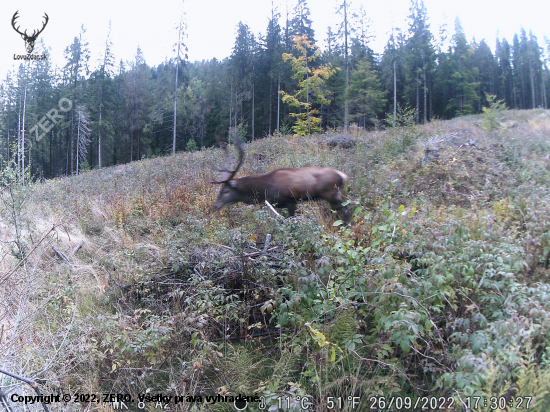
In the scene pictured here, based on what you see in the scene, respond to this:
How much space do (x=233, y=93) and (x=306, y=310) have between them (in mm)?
37250

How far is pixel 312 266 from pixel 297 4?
1641 inches

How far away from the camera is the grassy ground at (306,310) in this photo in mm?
2443

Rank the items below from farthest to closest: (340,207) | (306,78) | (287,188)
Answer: (306,78) → (340,207) → (287,188)

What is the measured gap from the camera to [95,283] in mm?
5004

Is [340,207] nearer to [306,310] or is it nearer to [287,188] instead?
[287,188]

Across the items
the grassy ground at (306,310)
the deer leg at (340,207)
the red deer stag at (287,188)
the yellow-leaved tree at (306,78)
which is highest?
the yellow-leaved tree at (306,78)

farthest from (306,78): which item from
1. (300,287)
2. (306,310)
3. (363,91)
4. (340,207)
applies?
(306,310)

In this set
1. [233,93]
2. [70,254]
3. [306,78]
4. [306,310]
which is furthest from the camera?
[233,93]

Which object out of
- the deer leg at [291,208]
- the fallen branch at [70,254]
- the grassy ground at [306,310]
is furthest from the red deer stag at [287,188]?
the fallen branch at [70,254]

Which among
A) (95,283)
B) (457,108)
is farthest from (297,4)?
(95,283)

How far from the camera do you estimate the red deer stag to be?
616 cm

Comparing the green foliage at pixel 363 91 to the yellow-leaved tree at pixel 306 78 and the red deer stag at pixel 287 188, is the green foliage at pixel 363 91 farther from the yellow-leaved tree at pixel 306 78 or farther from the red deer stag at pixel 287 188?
the red deer stag at pixel 287 188

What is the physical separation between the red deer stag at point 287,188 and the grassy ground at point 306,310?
0.34 metres

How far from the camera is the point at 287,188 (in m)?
6.14
